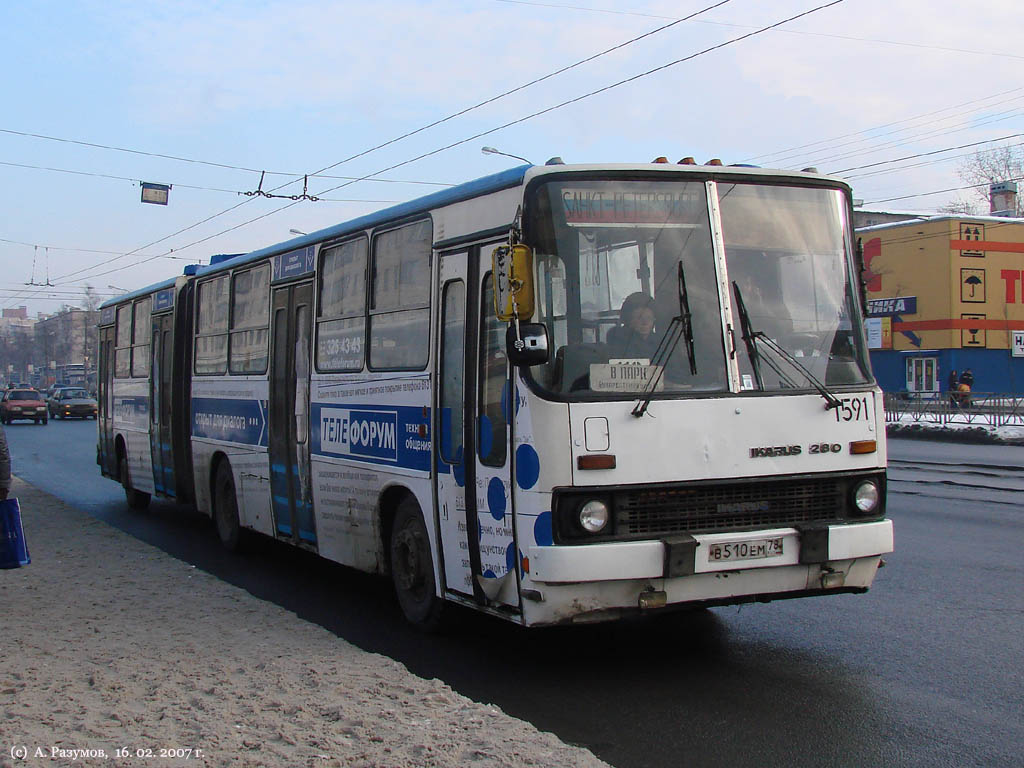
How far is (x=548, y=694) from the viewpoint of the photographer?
584cm

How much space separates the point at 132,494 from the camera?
15.8m

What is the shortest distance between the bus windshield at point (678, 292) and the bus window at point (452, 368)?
1.02 meters

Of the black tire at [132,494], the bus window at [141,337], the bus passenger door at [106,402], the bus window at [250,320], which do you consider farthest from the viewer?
the bus passenger door at [106,402]

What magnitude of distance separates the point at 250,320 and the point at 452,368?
4788mm

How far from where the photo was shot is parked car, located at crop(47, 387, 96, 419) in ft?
183

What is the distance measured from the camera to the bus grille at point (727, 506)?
228 inches

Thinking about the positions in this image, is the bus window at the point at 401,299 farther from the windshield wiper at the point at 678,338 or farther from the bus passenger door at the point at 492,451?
the windshield wiper at the point at 678,338

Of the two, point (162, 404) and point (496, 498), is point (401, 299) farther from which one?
point (162, 404)

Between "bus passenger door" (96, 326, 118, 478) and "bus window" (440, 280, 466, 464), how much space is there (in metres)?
10.8

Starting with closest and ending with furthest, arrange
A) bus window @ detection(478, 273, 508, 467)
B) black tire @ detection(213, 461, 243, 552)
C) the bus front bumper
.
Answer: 1. the bus front bumper
2. bus window @ detection(478, 273, 508, 467)
3. black tire @ detection(213, 461, 243, 552)

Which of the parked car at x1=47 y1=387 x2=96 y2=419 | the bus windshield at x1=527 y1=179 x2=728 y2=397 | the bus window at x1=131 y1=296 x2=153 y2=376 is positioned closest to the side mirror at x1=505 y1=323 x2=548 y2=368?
the bus windshield at x1=527 y1=179 x2=728 y2=397

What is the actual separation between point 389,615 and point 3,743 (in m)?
3.85

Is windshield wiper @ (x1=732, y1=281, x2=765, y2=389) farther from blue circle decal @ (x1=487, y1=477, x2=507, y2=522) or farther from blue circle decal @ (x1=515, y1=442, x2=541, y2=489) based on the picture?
blue circle decal @ (x1=487, y1=477, x2=507, y2=522)

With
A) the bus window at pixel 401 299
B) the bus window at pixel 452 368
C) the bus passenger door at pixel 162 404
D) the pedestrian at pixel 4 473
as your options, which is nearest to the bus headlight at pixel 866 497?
the bus window at pixel 452 368
